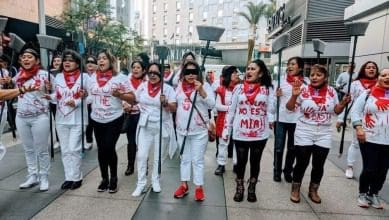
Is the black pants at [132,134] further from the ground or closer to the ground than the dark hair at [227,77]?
closer to the ground

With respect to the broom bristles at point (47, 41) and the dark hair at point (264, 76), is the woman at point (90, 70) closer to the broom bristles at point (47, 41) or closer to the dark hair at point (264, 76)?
the broom bristles at point (47, 41)

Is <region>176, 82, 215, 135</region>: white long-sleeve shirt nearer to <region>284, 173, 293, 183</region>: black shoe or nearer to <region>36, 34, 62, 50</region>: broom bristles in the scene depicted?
<region>284, 173, 293, 183</region>: black shoe

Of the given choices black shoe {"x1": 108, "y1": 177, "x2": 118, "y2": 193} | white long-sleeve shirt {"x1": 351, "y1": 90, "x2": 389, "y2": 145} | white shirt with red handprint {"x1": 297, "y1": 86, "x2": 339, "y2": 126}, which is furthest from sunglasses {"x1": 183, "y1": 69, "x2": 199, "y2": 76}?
white long-sleeve shirt {"x1": 351, "y1": 90, "x2": 389, "y2": 145}

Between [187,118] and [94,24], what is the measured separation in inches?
629

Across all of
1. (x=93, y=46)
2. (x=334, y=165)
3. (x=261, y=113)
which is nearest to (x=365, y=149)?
(x=261, y=113)

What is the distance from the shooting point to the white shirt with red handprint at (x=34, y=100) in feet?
14.0

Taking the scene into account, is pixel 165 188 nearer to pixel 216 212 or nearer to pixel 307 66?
pixel 216 212

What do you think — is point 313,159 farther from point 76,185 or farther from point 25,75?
point 25,75

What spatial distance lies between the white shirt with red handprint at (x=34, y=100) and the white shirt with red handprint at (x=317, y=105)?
3286 mm

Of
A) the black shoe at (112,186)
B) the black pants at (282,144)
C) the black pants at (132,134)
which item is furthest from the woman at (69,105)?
the black pants at (282,144)

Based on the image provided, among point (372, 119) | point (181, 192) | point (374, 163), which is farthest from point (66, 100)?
point (374, 163)

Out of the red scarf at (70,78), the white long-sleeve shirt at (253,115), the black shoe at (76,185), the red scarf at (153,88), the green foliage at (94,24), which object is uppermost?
the green foliage at (94,24)

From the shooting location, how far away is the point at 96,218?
12.4 ft

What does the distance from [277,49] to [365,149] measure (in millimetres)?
1782
